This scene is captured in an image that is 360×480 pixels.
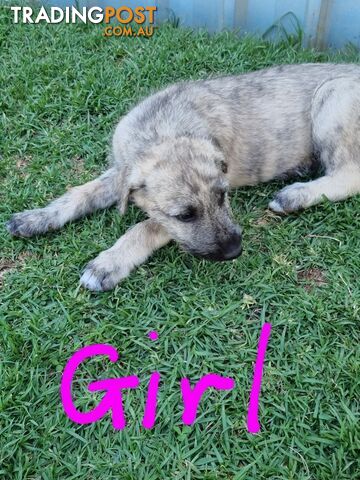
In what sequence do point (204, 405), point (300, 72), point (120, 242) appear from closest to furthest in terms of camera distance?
point (204, 405) → point (120, 242) → point (300, 72)

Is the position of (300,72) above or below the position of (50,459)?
above

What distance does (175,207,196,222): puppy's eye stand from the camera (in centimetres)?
356

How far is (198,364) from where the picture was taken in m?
3.37

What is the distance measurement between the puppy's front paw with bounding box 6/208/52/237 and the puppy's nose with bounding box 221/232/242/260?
51.4 inches

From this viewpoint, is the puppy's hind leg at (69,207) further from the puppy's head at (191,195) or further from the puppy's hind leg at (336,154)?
the puppy's hind leg at (336,154)

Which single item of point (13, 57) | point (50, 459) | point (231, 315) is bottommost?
point (50, 459)

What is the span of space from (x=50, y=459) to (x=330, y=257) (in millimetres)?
2130

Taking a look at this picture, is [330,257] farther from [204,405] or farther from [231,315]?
[204,405]

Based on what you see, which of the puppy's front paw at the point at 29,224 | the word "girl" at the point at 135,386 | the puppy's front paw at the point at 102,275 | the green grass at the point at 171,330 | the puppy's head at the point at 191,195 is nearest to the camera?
the green grass at the point at 171,330

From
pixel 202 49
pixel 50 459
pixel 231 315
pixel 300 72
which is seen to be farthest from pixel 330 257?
pixel 202 49

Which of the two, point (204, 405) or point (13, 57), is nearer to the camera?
point (204, 405)

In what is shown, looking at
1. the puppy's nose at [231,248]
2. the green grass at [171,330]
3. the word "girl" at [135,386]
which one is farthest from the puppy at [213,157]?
the word "girl" at [135,386]

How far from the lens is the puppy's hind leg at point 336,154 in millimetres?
4184

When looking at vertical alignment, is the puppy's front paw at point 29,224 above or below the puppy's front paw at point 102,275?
above
